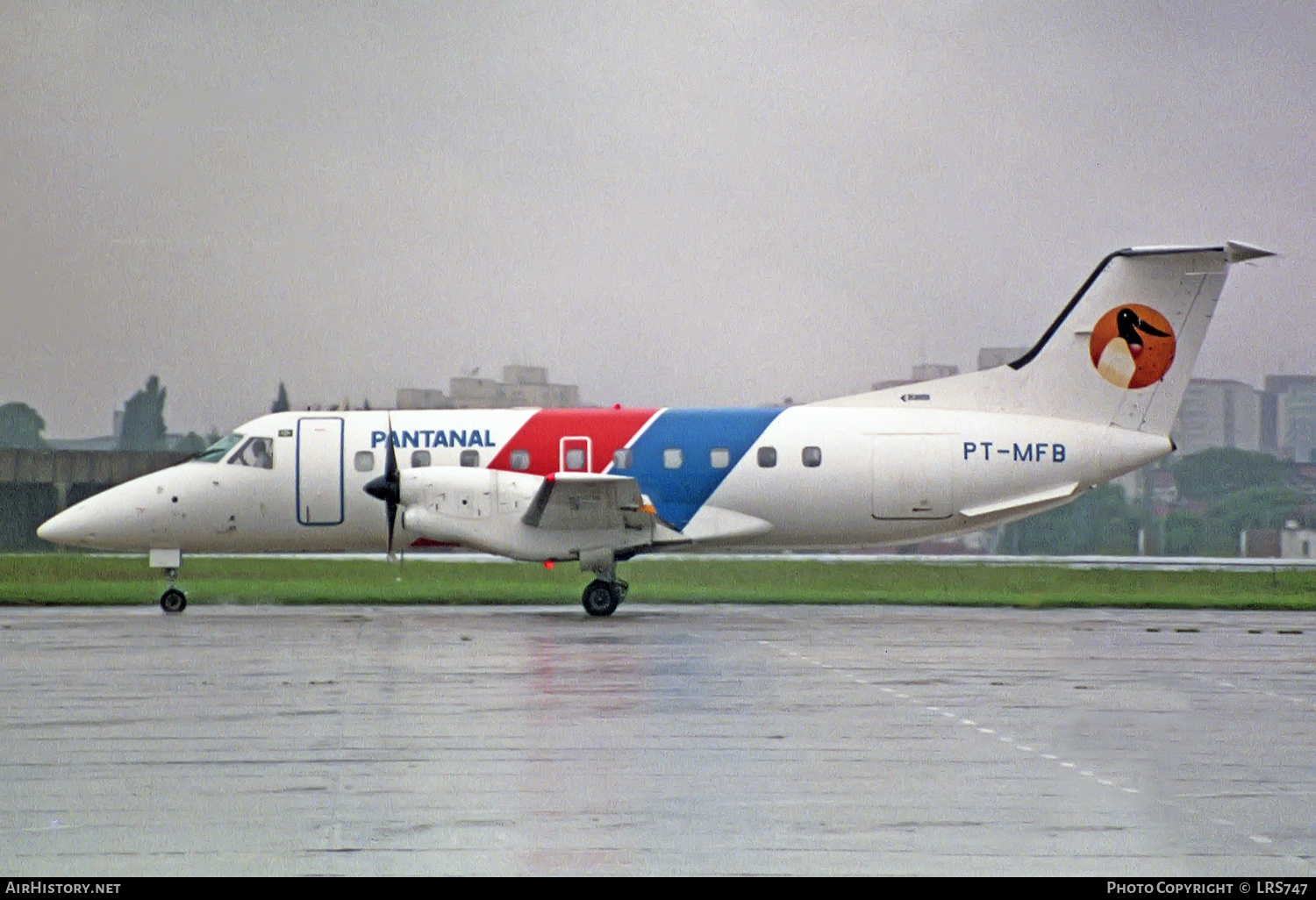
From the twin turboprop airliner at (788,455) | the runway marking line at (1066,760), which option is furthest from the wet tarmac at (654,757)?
the twin turboprop airliner at (788,455)

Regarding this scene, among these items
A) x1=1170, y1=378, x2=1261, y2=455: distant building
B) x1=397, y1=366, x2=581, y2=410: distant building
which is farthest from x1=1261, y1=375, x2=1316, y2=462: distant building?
x1=397, y1=366, x2=581, y2=410: distant building

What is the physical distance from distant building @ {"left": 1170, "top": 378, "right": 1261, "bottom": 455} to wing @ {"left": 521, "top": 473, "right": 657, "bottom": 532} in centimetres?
3765

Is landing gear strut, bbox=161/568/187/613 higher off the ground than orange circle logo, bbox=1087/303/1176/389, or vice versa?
orange circle logo, bbox=1087/303/1176/389

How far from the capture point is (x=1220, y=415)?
192ft

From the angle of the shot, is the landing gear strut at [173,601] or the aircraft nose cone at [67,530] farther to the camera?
the aircraft nose cone at [67,530]

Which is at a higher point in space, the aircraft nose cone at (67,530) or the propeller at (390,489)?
the propeller at (390,489)

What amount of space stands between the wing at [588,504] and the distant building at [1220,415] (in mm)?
37647

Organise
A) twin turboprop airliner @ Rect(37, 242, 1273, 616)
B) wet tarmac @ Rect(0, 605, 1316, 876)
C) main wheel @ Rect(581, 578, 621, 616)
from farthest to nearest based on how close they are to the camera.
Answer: twin turboprop airliner @ Rect(37, 242, 1273, 616) < main wheel @ Rect(581, 578, 621, 616) < wet tarmac @ Rect(0, 605, 1316, 876)

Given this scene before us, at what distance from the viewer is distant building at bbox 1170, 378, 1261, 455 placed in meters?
57.9

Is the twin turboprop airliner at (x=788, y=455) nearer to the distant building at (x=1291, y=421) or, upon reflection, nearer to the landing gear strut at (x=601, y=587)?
the landing gear strut at (x=601, y=587)

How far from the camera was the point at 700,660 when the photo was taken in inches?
675

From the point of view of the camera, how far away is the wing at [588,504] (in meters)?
23.8

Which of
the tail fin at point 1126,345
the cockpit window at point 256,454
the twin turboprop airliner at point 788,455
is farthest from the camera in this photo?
the cockpit window at point 256,454

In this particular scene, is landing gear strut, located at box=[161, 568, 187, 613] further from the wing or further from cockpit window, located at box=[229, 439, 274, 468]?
the wing
